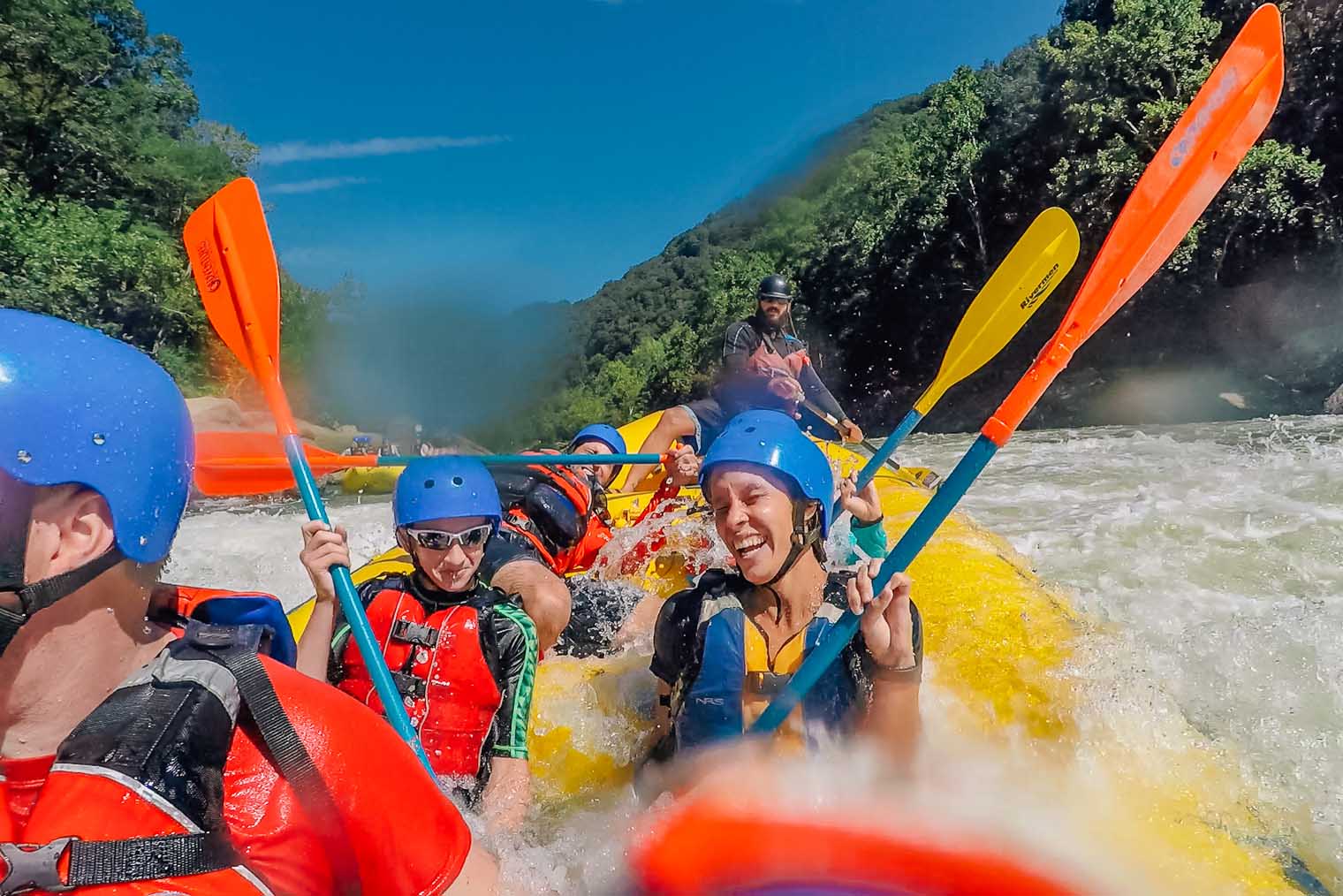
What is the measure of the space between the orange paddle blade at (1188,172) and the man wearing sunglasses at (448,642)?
1.47 m

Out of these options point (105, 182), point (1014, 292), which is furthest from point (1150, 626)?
point (105, 182)

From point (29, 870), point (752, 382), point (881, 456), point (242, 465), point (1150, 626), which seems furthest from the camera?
point (752, 382)

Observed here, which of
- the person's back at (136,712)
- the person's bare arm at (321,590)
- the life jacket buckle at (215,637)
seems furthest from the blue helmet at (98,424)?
the person's bare arm at (321,590)

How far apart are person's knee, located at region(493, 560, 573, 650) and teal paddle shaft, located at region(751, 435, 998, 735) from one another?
153 centimetres

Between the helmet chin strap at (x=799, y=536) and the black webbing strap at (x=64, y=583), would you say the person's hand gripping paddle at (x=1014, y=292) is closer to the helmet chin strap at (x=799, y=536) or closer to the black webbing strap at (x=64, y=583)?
the helmet chin strap at (x=799, y=536)

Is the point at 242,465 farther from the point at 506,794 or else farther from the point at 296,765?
the point at 296,765

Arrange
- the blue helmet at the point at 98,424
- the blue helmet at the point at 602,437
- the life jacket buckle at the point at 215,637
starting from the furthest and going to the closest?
the blue helmet at the point at 602,437
the life jacket buckle at the point at 215,637
the blue helmet at the point at 98,424

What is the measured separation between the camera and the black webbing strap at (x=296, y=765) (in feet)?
3.26

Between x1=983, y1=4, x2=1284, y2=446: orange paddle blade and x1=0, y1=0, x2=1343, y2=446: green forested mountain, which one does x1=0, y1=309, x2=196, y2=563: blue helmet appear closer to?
x1=983, y1=4, x2=1284, y2=446: orange paddle blade

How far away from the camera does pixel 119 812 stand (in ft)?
A: 2.94

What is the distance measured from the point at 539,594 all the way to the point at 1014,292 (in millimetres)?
2053

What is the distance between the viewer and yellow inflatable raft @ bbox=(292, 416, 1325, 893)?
1.86m

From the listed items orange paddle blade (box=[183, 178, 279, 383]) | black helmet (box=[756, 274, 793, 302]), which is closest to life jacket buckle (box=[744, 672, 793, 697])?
orange paddle blade (box=[183, 178, 279, 383])

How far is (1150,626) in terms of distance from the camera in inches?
154
